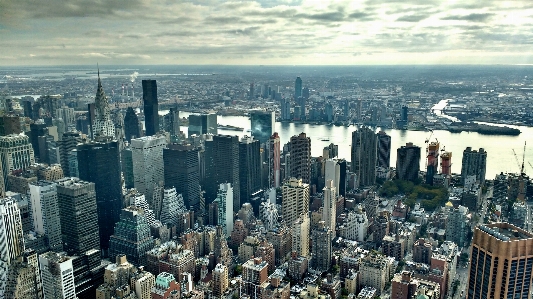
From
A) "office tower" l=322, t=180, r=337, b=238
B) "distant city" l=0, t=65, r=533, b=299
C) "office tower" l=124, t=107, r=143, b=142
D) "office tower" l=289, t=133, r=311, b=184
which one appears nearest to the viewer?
"distant city" l=0, t=65, r=533, b=299

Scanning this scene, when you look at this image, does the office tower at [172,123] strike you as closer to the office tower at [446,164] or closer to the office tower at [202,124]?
the office tower at [202,124]

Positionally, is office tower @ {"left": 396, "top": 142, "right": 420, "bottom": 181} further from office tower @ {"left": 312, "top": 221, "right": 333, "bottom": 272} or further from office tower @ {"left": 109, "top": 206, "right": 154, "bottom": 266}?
office tower @ {"left": 109, "top": 206, "right": 154, "bottom": 266}

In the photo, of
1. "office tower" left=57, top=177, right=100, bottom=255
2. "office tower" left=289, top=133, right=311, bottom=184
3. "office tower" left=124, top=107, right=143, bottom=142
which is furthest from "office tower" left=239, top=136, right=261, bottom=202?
"office tower" left=57, top=177, right=100, bottom=255

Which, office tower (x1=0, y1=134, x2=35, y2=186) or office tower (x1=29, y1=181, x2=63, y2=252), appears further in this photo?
office tower (x1=0, y1=134, x2=35, y2=186)

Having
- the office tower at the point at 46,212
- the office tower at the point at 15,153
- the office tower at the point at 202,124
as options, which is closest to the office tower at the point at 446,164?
the office tower at the point at 202,124

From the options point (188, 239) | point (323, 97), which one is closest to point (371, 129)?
point (323, 97)

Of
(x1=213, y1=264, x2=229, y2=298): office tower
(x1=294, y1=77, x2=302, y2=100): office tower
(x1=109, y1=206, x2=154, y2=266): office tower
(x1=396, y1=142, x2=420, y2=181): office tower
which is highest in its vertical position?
(x1=294, y1=77, x2=302, y2=100): office tower

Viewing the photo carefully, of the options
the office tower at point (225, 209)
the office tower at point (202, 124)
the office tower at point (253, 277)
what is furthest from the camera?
the office tower at point (202, 124)
